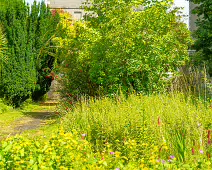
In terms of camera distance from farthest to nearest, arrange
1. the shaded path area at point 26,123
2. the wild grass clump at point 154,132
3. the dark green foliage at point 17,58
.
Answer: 1. the dark green foliage at point 17,58
2. the shaded path area at point 26,123
3. the wild grass clump at point 154,132

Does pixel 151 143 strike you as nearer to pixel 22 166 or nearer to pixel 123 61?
pixel 22 166

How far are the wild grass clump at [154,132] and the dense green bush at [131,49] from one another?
3.19 metres

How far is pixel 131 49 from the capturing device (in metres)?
10.2

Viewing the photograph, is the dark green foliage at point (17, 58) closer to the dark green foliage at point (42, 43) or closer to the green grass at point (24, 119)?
the green grass at point (24, 119)

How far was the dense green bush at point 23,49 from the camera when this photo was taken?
1459cm

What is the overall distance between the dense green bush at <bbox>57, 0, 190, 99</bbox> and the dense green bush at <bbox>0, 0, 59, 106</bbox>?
4322mm

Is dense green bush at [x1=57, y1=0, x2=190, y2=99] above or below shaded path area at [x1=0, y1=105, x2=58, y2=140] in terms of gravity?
above

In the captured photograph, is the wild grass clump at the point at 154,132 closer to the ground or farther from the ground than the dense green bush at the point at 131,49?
closer to the ground

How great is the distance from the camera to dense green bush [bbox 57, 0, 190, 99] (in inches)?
402

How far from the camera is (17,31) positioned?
14773mm

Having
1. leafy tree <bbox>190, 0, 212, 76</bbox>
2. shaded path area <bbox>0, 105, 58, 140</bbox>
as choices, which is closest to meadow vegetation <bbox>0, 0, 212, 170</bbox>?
shaded path area <bbox>0, 105, 58, 140</bbox>

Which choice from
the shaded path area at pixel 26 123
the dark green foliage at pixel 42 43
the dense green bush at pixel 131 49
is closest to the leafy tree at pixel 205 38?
the dense green bush at pixel 131 49

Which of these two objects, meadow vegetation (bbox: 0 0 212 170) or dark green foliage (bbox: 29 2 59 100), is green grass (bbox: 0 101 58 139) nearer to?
meadow vegetation (bbox: 0 0 212 170)

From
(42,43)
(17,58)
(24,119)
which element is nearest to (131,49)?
(24,119)
